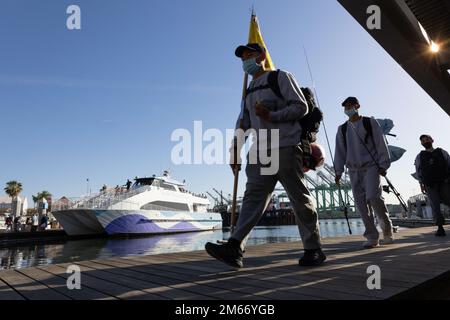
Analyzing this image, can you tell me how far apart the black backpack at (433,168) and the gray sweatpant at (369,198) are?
6.86ft

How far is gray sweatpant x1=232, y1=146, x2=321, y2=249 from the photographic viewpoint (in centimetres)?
253

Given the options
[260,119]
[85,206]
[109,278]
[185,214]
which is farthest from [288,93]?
[185,214]

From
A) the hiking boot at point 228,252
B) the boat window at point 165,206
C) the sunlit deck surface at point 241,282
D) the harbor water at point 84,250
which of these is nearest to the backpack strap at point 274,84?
the hiking boot at point 228,252

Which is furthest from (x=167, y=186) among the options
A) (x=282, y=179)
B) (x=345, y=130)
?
(x=282, y=179)

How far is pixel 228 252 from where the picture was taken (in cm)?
248

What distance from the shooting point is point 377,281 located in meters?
1.78

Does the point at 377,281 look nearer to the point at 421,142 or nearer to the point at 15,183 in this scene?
the point at 421,142

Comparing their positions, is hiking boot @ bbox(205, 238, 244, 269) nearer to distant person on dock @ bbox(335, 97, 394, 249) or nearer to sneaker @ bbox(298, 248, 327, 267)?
sneaker @ bbox(298, 248, 327, 267)

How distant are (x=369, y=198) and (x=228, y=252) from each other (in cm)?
250

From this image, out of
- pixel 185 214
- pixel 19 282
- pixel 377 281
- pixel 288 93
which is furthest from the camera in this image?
pixel 185 214

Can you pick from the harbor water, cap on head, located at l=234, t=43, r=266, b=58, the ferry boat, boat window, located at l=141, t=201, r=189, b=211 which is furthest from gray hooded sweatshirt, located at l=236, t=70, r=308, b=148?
boat window, located at l=141, t=201, r=189, b=211

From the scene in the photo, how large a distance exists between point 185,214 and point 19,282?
91.7 feet

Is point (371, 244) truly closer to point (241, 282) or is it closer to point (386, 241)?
point (386, 241)
